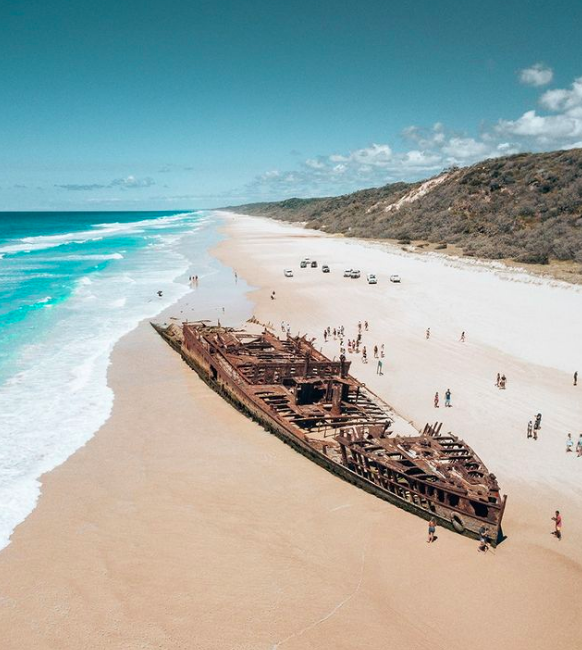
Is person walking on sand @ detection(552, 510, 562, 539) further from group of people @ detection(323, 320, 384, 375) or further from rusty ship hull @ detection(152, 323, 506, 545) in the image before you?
group of people @ detection(323, 320, 384, 375)

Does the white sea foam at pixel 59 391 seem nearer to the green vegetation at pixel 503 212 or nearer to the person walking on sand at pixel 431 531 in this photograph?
the person walking on sand at pixel 431 531

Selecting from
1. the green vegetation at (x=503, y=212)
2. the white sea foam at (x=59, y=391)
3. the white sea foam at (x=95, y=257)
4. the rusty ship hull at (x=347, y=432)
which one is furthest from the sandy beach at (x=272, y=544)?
the white sea foam at (x=95, y=257)

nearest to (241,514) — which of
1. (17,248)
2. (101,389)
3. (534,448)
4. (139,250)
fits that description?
(534,448)

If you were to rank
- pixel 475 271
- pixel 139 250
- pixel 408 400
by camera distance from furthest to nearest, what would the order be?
pixel 139 250 < pixel 475 271 < pixel 408 400

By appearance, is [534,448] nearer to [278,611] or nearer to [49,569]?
[278,611]

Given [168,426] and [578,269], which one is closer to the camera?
[168,426]

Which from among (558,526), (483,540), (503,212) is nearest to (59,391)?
(483,540)

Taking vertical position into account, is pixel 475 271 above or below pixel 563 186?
below
